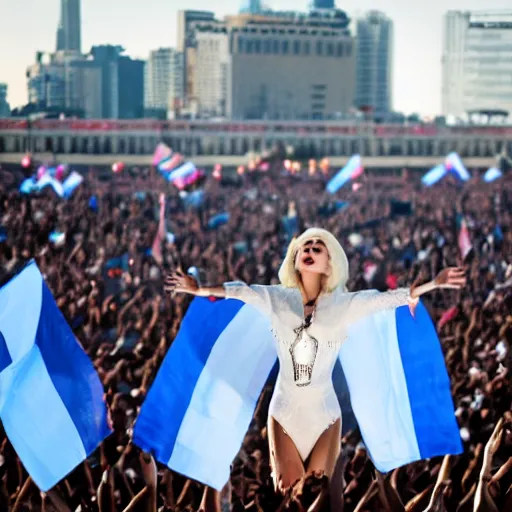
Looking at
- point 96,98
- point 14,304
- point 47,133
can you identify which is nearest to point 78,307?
point 14,304

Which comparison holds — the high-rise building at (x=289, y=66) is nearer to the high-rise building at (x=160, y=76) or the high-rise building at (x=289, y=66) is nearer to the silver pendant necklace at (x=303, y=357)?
the high-rise building at (x=160, y=76)

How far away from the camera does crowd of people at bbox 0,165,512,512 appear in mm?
5945

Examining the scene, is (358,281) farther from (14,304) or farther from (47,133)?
(47,133)

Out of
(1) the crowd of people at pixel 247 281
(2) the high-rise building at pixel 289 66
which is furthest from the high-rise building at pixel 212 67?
(1) the crowd of people at pixel 247 281

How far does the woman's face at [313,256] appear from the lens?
562 cm

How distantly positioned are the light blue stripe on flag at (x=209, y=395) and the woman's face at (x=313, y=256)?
1.38ft

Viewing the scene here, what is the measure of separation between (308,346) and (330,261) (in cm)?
31

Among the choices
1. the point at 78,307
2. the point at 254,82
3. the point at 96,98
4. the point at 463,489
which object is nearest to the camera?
the point at 463,489

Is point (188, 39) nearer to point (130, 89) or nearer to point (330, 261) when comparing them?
point (130, 89)

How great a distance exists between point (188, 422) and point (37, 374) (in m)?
0.63

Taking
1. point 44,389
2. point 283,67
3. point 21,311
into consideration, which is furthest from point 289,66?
point 44,389

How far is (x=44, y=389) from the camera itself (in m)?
6.09

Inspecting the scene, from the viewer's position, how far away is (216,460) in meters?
5.84

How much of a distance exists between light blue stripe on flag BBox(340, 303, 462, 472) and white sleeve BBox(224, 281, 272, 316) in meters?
0.33
